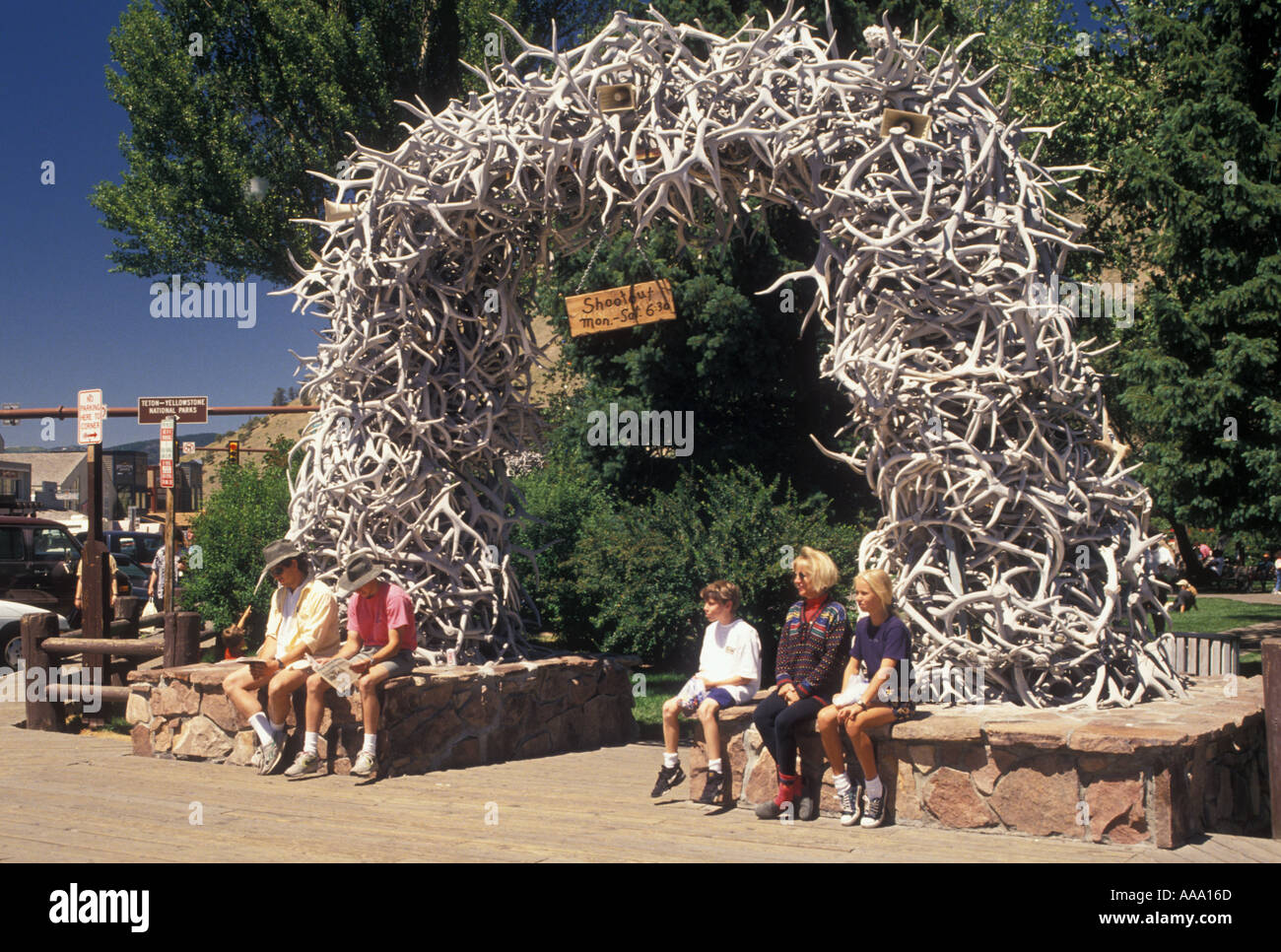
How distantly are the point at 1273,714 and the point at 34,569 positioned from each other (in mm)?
18177

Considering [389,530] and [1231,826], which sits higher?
[389,530]

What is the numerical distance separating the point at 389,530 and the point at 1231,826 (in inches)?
224

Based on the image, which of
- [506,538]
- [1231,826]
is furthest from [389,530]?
[1231,826]

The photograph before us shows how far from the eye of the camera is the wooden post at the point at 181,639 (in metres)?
9.11

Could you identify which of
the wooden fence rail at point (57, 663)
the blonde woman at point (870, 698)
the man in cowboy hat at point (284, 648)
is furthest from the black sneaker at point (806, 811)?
the wooden fence rail at point (57, 663)

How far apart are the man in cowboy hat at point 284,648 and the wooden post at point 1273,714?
5604 millimetres

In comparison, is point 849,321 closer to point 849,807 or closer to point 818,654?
point 818,654

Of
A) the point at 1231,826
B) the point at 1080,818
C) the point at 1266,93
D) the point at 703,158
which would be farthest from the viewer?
the point at 1266,93

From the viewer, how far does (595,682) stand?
30.6 ft

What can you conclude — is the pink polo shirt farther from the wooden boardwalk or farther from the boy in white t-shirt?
the boy in white t-shirt

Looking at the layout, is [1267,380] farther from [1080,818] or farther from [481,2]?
[481,2]

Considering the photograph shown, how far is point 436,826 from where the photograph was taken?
6094mm

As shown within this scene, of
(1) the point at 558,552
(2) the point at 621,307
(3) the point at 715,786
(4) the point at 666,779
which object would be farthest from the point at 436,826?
(1) the point at 558,552

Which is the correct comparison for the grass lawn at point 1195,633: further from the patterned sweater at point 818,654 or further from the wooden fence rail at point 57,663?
the wooden fence rail at point 57,663
